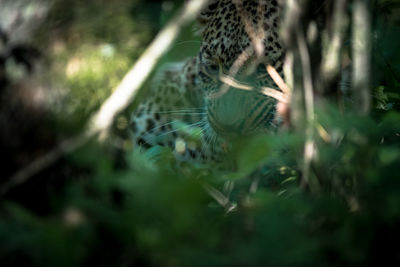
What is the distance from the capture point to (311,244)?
0.78m

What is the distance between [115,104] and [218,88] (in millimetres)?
1906

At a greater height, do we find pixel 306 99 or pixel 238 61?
pixel 238 61

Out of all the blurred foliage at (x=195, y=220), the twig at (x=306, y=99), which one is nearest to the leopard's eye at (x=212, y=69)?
the twig at (x=306, y=99)

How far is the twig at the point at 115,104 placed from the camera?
3.27 ft

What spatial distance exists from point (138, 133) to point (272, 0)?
55.7 inches

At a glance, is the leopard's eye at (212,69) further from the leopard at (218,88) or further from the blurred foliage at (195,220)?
the blurred foliage at (195,220)

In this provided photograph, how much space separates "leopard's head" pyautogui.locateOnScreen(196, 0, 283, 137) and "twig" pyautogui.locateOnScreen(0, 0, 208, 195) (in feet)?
4.01

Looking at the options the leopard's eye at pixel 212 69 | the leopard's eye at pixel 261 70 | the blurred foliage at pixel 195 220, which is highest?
the leopard's eye at pixel 212 69

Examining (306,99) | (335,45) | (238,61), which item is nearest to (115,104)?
(306,99)

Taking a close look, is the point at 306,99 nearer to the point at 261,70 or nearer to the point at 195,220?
the point at 195,220

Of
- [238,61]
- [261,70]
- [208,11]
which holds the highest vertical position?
[208,11]

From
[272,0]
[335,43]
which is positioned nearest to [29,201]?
→ [335,43]

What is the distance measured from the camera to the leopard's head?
254cm

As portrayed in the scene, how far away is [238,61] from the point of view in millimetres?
2666
